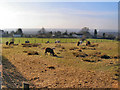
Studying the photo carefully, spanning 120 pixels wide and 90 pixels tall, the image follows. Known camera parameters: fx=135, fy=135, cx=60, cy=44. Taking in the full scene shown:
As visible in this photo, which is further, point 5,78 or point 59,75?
point 59,75

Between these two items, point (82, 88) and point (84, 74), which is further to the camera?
point (84, 74)

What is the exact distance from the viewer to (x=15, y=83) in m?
7.27

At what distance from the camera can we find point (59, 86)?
7.29m

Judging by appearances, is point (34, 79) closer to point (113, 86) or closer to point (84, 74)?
point (84, 74)

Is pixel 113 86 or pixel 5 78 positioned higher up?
pixel 5 78

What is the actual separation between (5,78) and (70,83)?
147 inches

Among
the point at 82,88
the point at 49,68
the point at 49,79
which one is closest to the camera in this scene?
the point at 82,88

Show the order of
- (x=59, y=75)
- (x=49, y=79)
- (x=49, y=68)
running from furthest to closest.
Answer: (x=49, y=68)
(x=59, y=75)
(x=49, y=79)

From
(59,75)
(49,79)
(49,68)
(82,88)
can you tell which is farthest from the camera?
(49,68)

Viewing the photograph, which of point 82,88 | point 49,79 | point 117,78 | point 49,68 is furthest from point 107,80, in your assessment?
point 49,68

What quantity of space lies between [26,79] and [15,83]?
91 centimetres

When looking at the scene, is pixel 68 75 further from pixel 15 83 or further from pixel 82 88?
pixel 15 83

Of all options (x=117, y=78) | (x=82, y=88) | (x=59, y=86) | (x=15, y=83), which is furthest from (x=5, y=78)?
(x=117, y=78)

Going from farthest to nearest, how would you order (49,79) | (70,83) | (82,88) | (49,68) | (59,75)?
(49,68), (59,75), (49,79), (70,83), (82,88)
